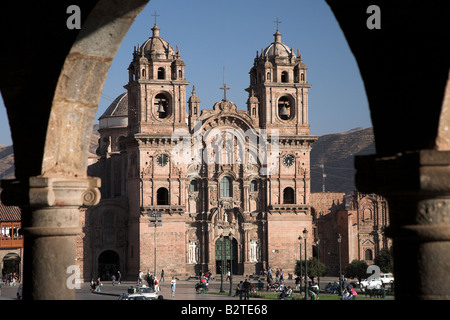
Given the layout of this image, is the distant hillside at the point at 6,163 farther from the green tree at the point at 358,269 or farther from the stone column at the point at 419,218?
the stone column at the point at 419,218

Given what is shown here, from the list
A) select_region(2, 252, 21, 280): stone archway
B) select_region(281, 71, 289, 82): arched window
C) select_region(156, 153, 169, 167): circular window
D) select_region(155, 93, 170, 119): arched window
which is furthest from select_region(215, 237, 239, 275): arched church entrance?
select_region(2, 252, 21, 280): stone archway

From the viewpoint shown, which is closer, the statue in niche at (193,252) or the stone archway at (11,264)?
the stone archway at (11,264)

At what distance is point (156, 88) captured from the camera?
173 feet

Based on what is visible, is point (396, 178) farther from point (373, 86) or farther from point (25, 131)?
point (25, 131)

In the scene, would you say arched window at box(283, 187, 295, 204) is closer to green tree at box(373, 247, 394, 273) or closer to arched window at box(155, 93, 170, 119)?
green tree at box(373, 247, 394, 273)

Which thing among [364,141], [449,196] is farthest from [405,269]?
[364,141]

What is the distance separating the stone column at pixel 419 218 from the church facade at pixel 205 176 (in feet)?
154

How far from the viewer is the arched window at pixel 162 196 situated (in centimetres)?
5297

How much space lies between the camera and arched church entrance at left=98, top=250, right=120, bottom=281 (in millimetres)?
53156

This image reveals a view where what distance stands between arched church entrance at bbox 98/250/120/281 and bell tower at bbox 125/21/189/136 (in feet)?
24.8

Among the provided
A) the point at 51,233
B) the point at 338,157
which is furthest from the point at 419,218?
the point at 338,157

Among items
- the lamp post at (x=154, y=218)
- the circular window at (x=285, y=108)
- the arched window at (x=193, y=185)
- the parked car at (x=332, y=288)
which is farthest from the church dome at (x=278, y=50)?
the parked car at (x=332, y=288)

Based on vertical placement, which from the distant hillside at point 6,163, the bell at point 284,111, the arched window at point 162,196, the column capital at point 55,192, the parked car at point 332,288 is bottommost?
the parked car at point 332,288

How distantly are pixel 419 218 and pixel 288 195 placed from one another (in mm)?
52109
